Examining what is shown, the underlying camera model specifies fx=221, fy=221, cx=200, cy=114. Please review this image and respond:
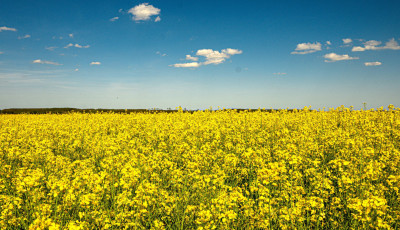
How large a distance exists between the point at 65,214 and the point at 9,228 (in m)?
0.81

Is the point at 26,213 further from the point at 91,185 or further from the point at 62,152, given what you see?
the point at 62,152

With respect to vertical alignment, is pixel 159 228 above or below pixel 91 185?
below

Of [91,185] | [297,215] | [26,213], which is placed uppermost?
[91,185]

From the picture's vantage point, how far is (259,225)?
11.0ft

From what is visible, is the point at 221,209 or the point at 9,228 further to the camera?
the point at 9,228

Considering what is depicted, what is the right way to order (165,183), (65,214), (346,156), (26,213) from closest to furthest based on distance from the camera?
(65,214) < (26,213) < (165,183) < (346,156)

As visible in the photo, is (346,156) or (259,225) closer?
(259,225)

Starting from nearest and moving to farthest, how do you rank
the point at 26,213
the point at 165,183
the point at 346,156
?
the point at 26,213
the point at 165,183
the point at 346,156

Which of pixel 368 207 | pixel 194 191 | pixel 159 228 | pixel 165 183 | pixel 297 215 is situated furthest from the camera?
pixel 165 183

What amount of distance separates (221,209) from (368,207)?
74.5 inches

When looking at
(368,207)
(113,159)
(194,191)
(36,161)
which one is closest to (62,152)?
(36,161)

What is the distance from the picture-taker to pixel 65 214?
3.82 meters

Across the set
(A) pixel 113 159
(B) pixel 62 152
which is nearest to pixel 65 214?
(A) pixel 113 159

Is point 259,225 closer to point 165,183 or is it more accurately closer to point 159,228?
point 159,228
